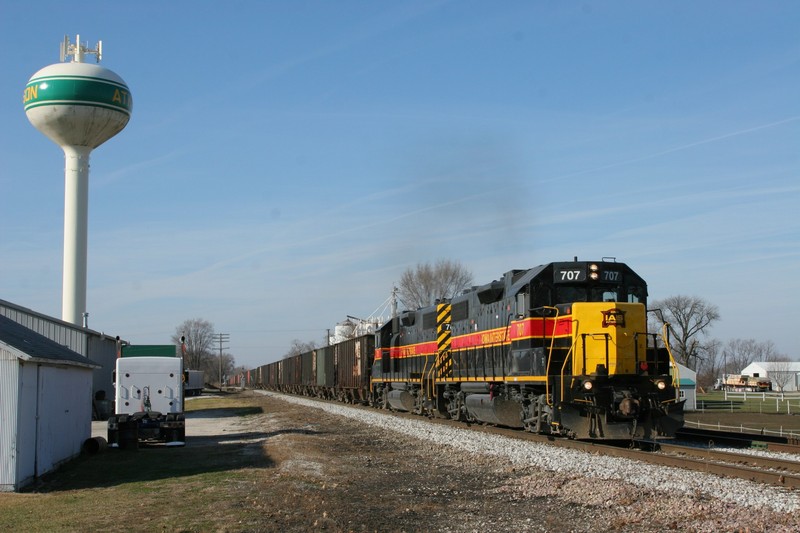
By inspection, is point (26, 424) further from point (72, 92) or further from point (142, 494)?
point (72, 92)

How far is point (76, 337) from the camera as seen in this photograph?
3756 centimetres

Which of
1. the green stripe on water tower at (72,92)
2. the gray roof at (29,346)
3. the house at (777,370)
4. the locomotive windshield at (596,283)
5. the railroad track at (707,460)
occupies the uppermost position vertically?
the green stripe on water tower at (72,92)

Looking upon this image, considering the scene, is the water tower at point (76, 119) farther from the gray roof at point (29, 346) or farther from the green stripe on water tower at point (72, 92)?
the gray roof at point (29, 346)

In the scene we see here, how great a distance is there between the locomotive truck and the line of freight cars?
16.4 m

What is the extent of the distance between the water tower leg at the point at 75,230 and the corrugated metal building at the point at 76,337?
6332 millimetres

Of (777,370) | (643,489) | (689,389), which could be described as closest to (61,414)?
(643,489)

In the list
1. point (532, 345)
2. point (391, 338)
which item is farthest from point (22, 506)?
point (391, 338)

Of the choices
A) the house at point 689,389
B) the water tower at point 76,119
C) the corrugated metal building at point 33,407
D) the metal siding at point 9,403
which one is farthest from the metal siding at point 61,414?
the water tower at point 76,119

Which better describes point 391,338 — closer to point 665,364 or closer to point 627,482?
point 665,364

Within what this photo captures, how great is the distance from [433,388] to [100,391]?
19.0 meters

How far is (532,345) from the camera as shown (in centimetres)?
1725

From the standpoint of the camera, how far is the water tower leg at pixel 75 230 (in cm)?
5056

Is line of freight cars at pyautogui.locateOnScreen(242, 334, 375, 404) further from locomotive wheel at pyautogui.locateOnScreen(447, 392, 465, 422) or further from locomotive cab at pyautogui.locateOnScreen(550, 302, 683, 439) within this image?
locomotive cab at pyautogui.locateOnScreen(550, 302, 683, 439)

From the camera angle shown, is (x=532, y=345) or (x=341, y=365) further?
(x=341, y=365)
